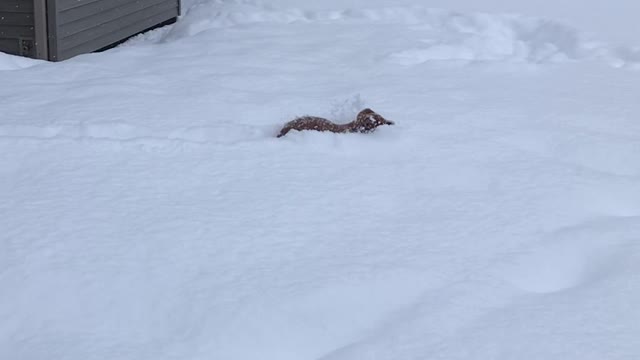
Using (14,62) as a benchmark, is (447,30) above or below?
above

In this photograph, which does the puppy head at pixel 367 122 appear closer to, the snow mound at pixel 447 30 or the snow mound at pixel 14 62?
the snow mound at pixel 447 30

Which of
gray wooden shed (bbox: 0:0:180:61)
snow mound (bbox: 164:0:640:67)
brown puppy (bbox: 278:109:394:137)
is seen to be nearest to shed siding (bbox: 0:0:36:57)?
gray wooden shed (bbox: 0:0:180:61)

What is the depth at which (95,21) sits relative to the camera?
29.8ft

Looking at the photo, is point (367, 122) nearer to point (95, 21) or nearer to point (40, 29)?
point (40, 29)

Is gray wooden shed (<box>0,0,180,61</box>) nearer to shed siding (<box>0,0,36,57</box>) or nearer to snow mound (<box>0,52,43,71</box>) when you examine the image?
shed siding (<box>0,0,36,57</box>)

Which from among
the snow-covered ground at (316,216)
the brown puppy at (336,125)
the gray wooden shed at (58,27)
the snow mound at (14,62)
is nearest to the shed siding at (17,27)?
the gray wooden shed at (58,27)

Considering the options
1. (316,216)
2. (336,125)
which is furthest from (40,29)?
(316,216)

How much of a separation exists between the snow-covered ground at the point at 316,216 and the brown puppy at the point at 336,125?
95 millimetres

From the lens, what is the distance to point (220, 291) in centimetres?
319

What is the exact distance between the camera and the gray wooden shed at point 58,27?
25.8 feet

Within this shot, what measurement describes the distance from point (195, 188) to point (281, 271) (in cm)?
105

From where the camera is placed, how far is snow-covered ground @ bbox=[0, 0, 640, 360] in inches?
117

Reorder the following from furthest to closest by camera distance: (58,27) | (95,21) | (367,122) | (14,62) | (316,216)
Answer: (95,21)
(58,27)
(14,62)
(367,122)
(316,216)

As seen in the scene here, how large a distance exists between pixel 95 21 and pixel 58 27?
1.07 meters
